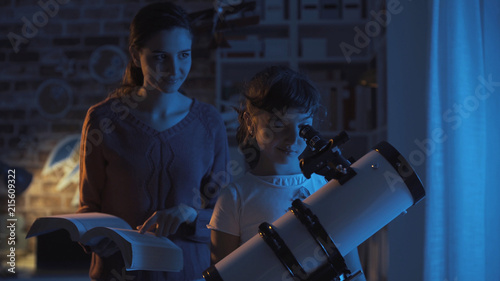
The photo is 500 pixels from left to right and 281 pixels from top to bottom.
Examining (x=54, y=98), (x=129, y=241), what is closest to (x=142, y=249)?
→ (x=129, y=241)

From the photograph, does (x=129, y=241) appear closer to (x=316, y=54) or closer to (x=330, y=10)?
(x=316, y=54)

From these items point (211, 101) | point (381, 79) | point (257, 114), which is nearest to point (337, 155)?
point (257, 114)

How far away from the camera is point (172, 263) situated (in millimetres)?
935

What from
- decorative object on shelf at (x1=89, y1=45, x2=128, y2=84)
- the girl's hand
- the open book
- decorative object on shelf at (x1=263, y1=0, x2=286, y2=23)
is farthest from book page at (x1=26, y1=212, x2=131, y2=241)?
decorative object on shelf at (x1=89, y1=45, x2=128, y2=84)

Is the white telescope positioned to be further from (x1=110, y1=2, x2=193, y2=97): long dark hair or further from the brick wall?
the brick wall

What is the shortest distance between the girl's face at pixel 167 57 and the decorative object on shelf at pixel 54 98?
2871 millimetres

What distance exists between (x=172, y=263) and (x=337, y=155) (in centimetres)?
41

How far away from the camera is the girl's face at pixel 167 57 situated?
1118mm

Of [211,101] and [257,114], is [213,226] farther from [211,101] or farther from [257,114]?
[211,101]

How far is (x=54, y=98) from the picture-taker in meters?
3.81

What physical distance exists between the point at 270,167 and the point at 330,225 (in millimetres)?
354

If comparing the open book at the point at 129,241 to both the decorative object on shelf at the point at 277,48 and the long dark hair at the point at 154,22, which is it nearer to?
the long dark hair at the point at 154,22

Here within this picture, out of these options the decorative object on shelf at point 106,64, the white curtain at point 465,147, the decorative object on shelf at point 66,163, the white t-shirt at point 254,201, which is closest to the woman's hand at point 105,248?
the white t-shirt at point 254,201

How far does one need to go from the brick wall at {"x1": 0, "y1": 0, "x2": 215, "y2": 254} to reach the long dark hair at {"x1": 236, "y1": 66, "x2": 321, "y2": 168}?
107 inches
